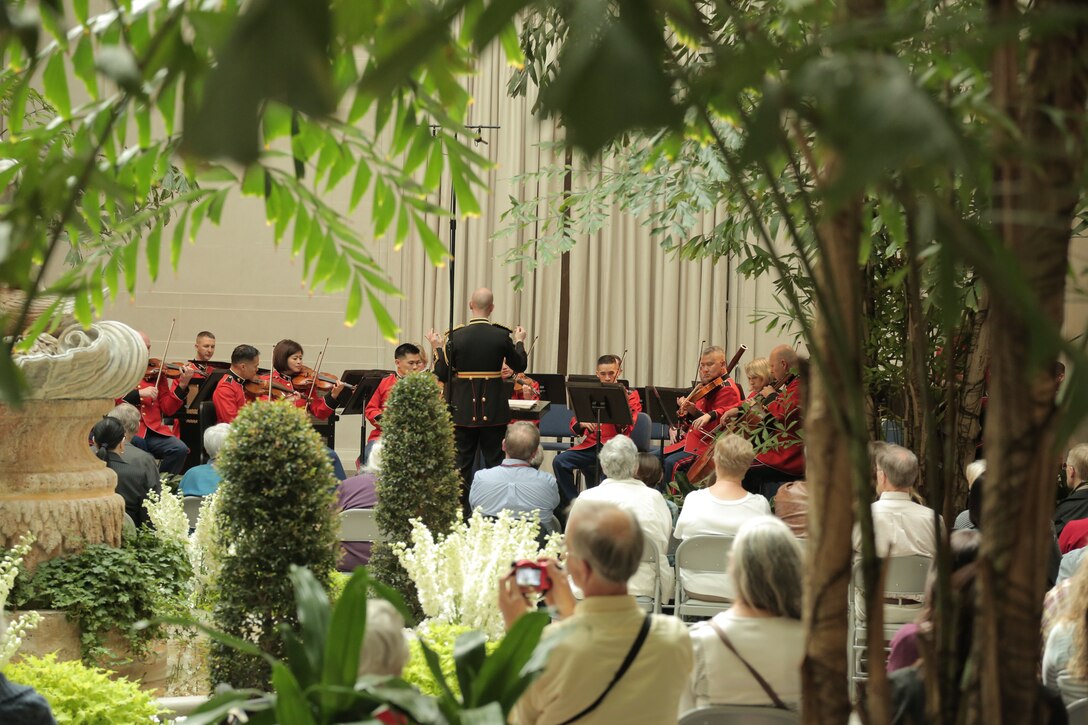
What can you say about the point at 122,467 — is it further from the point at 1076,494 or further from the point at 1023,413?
the point at 1023,413

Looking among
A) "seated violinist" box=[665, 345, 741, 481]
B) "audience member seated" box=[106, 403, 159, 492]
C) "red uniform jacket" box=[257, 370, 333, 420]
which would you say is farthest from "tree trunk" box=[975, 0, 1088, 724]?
"red uniform jacket" box=[257, 370, 333, 420]

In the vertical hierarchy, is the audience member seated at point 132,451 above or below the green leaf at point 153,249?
below

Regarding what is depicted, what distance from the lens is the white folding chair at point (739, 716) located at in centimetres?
284

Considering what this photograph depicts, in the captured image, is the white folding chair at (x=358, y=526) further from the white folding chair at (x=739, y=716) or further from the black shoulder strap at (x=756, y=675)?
the white folding chair at (x=739, y=716)

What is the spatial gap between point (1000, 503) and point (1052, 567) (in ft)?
13.0

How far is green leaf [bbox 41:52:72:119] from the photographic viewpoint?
1793 mm

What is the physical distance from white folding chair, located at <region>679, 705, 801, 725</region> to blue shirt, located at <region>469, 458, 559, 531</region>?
3632 mm

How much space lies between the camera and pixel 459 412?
9945mm

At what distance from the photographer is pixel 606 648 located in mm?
2516

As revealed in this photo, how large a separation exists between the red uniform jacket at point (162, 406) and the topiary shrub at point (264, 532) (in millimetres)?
6013

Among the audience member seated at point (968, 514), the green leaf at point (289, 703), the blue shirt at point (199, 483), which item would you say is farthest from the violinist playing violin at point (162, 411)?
the green leaf at point (289, 703)

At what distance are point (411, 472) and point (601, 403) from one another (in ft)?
11.9

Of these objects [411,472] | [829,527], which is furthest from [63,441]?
[829,527]

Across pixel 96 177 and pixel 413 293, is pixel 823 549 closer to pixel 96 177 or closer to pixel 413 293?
pixel 96 177
